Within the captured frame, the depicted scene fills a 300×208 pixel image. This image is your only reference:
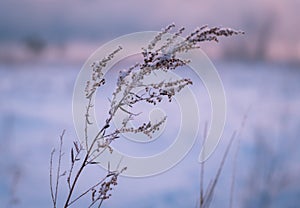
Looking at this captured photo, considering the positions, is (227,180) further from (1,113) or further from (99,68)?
(1,113)

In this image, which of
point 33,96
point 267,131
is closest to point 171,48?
point 267,131

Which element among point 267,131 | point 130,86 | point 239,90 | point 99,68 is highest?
point 239,90

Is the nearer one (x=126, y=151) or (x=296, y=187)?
(x=296, y=187)

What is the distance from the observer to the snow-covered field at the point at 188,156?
4.38m

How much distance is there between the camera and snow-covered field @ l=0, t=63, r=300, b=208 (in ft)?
14.4

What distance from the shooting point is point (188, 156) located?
242 inches

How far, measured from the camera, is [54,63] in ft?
92.0

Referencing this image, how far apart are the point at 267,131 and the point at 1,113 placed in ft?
18.3

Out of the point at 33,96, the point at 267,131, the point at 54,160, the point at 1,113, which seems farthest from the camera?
the point at 33,96

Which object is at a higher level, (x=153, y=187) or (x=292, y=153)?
(x=292, y=153)

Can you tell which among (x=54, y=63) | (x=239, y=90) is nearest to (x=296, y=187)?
(x=239, y=90)

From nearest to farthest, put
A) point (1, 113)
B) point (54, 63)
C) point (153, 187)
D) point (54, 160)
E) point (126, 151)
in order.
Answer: point (153, 187)
point (54, 160)
point (126, 151)
point (1, 113)
point (54, 63)

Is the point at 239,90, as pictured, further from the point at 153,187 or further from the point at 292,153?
the point at 153,187

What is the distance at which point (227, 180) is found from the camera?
504cm
